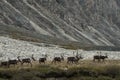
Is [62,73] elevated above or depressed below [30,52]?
below

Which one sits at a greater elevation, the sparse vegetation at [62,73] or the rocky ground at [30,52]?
the rocky ground at [30,52]

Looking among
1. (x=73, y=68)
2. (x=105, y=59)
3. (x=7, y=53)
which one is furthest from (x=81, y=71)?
(x=7, y=53)

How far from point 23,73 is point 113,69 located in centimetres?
1116

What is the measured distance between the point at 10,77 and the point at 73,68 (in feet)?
26.2

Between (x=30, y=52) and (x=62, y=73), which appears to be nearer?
(x=62, y=73)

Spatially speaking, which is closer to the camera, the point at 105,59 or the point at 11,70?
the point at 11,70

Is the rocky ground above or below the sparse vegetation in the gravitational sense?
above

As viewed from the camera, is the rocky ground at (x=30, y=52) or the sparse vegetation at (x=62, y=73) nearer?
the sparse vegetation at (x=62, y=73)

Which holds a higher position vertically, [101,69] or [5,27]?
[5,27]

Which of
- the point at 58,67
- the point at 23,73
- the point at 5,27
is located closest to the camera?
the point at 23,73

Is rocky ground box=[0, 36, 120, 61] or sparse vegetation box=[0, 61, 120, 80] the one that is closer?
sparse vegetation box=[0, 61, 120, 80]

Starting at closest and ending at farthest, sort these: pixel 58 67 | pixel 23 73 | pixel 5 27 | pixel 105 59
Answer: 1. pixel 23 73
2. pixel 58 67
3. pixel 105 59
4. pixel 5 27

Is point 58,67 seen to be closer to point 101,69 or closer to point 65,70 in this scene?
point 65,70

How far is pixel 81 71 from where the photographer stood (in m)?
53.1
